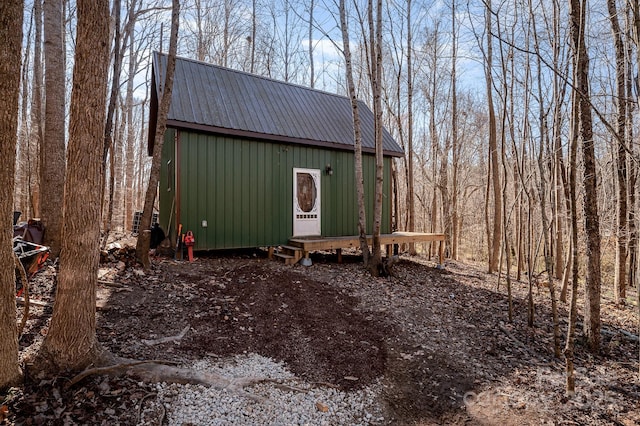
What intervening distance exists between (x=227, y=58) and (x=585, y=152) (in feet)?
46.3

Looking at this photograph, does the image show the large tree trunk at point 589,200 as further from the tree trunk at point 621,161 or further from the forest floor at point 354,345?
the tree trunk at point 621,161

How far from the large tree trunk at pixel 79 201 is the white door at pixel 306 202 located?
530cm

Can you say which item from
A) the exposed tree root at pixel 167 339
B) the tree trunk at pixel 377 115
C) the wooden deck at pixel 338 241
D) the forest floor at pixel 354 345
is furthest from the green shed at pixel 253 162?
the exposed tree root at pixel 167 339

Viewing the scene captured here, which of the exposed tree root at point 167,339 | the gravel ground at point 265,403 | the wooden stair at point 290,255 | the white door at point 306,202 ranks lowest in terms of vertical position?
the gravel ground at point 265,403

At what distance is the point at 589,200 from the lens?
3.81 m

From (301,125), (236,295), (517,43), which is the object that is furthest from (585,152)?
(301,125)

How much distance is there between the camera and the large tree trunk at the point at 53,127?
Result: 203 inches

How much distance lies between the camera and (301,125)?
7922 millimetres

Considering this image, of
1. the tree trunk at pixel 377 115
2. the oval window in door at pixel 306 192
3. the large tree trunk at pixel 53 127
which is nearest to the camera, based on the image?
the large tree trunk at pixel 53 127

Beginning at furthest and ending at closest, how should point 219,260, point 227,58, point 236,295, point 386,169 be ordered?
1. point 227,58
2. point 386,169
3. point 219,260
4. point 236,295

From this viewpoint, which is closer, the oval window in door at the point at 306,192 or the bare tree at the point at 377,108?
the bare tree at the point at 377,108

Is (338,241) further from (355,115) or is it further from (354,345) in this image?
(354,345)

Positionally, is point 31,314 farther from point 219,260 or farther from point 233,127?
point 233,127

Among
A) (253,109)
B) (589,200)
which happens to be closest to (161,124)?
(253,109)
